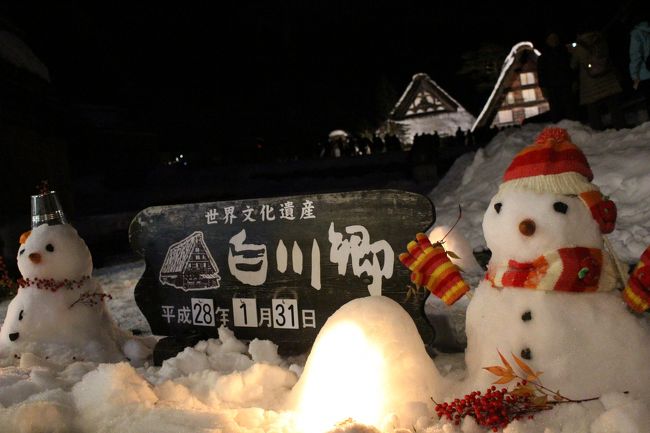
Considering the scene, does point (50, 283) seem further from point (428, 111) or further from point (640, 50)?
point (428, 111)

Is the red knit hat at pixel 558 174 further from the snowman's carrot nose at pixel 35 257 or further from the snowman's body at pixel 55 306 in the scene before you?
the snowman's carrot nose at pixel 35 257

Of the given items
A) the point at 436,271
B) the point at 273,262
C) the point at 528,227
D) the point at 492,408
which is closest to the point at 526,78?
the point at 273,262

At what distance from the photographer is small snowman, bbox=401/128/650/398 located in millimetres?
2406

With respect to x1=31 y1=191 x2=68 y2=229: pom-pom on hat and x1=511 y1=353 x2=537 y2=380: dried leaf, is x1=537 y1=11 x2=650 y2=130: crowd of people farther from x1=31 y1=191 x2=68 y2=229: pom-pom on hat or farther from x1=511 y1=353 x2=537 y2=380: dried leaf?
x1=31 y1=191 x2=68 y2=229: pom-pom on hat

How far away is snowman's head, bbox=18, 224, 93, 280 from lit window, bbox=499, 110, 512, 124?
960 inches

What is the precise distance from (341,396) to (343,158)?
1719 centimetres

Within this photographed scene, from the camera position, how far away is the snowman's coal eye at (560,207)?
2469mm

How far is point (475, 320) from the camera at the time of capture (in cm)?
276

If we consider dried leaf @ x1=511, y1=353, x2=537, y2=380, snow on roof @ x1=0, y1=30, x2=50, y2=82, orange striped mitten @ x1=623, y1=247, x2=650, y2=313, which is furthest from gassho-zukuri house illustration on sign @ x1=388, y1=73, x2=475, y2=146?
dried leaf @ x1=511, y1=353, x2=537, y2=380

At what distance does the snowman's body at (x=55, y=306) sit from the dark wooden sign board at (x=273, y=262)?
428 mm

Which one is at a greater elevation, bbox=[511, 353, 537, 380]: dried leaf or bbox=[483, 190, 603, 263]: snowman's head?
bbox=[483, 190, 603, 263]: snowman's head

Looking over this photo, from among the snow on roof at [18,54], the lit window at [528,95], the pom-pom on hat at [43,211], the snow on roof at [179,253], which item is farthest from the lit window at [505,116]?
the pom-pom on hat at [43,211]

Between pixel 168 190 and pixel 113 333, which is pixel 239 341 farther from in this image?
pixel 168 190

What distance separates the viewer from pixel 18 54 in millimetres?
9773
